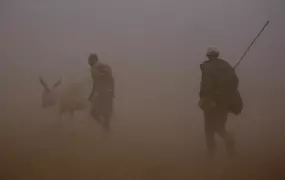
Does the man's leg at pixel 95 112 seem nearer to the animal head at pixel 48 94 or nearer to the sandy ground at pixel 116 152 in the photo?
the sandy ground at pixel 116 152

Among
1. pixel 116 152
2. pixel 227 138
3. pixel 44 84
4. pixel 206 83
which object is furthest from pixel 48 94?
pixel 227 138

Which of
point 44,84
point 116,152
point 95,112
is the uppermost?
point 44,84

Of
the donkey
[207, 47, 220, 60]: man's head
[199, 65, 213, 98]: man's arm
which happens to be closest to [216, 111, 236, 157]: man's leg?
[199, 65, 213, 98]: man's arm

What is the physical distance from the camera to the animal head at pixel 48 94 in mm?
1651

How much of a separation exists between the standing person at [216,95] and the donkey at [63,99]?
540 millimetres

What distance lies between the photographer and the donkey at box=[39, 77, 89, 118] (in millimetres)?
1647

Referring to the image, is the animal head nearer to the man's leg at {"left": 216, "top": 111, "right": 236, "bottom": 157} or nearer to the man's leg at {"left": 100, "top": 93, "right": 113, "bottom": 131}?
the man's leg at {"left": 100, "top": 93, "right": 113, "bottom": 131}

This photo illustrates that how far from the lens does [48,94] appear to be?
1654 mm

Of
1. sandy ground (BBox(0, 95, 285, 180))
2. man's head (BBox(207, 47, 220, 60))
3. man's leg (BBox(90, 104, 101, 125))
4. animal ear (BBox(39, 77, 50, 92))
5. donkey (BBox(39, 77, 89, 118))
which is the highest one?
man's head (BBox(207, 47, 220, 60))

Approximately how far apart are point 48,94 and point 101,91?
24cm

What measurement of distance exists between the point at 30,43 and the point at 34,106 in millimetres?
290

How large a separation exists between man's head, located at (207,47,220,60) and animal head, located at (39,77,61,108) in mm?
687

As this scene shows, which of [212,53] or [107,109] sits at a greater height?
[212,53]

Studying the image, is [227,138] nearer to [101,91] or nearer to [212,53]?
[212,53]
